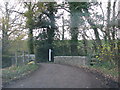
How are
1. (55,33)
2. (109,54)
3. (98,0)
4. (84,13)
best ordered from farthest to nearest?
(55,33) → (84,13) → (98,0) → (109,54)

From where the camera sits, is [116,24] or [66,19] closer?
[116,24]

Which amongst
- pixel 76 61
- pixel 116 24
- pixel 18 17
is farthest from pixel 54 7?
pixel 116 24

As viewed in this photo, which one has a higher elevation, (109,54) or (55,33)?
(55,33)

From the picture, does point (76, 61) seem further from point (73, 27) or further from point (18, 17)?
point (18, 17)

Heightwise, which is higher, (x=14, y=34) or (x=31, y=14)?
(x=31, y=14)

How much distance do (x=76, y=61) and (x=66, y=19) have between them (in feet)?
9.20

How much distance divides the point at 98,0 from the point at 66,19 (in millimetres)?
3125

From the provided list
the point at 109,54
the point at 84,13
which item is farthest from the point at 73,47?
the point at 109,54

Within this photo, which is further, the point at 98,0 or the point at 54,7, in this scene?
the point at 54,7

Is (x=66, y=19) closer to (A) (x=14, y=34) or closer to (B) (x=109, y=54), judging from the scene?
(A) (x=14, y=34)

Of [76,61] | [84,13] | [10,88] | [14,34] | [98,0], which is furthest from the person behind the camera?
[14,34]

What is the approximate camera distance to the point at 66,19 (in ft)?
33.3

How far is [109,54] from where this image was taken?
5.93 metres

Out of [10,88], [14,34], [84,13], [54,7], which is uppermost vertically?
[54,7]
